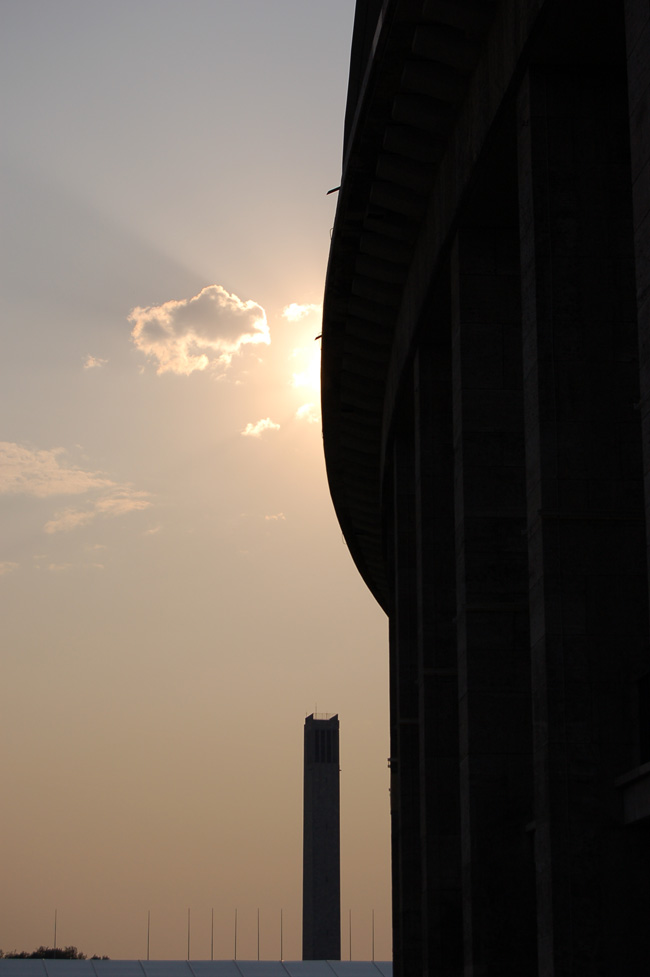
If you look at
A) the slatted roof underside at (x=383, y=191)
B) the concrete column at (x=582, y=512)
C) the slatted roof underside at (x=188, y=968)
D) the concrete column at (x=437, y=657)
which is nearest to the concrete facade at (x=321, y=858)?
the slatted roof underside at (x=188, y=968)

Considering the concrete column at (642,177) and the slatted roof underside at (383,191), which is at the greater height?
the slatted roof underside at (383,191)

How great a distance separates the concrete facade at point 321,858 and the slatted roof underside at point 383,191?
8688 cm

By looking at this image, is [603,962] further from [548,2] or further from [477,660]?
[548,2]

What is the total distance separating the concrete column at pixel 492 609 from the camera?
21.7 meters

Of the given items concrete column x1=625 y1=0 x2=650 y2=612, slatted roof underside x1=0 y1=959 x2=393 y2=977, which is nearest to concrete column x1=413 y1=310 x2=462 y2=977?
concrete column x1=625 y1=0 x2=650 y2=612

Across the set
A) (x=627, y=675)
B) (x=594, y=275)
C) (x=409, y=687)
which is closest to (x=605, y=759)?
(x=627, y=675)

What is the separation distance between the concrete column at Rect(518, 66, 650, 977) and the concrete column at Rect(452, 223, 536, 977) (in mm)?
3752

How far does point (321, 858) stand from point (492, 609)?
102m

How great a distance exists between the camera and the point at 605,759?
57.8 feet

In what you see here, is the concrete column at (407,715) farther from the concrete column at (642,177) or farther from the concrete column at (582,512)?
the concrete column at (642,177)

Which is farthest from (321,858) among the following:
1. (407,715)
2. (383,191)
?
(383,191)

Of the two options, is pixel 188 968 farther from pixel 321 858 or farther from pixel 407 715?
pixel 321 858

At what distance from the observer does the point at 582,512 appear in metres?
18.0

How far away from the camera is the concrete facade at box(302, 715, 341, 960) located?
118 m
